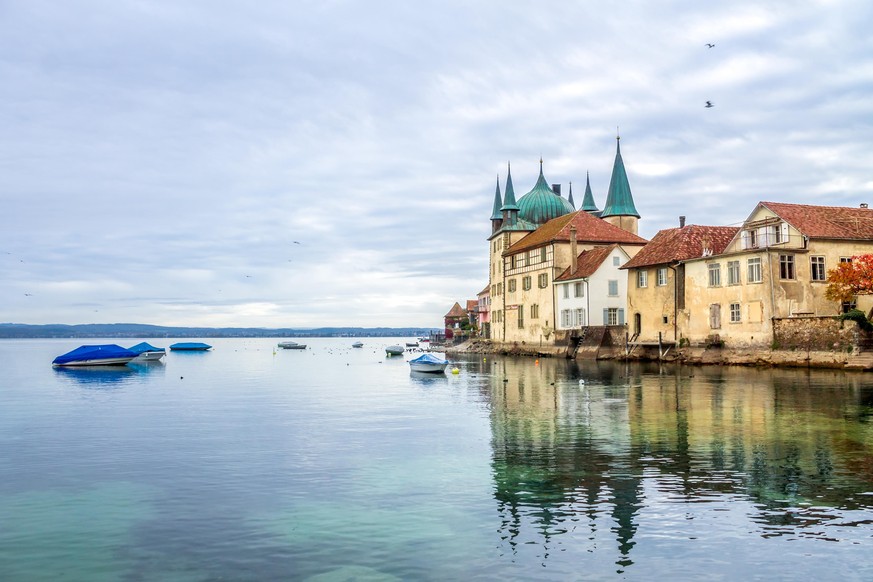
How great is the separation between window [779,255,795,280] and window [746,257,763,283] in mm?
1532

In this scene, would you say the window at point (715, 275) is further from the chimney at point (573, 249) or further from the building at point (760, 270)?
the chimney at point (573, 249)

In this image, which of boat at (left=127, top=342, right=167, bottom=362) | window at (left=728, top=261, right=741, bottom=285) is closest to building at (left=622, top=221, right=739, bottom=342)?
window at (left=728, top=261, right=741, bottom=285)

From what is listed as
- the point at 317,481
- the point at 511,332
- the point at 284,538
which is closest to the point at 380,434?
the point at 317,481

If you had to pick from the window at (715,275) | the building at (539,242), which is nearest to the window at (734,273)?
the window at (715,275)

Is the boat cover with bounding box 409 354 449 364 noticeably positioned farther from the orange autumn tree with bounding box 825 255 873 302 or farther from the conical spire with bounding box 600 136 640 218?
the conical spire with bounding box 600 136 640 218

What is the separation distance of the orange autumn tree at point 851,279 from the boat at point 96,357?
73.7 m

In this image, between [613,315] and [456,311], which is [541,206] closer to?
[613,315]

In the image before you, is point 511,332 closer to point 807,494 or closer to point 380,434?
point 380,434

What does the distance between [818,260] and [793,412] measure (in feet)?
103

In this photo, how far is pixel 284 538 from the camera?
14523 mm

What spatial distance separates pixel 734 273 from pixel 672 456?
4253 centimetres

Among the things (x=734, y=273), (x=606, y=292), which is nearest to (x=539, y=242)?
(x=606, y=292)

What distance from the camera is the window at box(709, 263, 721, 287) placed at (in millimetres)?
61938

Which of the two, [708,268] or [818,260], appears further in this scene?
[708,268]
